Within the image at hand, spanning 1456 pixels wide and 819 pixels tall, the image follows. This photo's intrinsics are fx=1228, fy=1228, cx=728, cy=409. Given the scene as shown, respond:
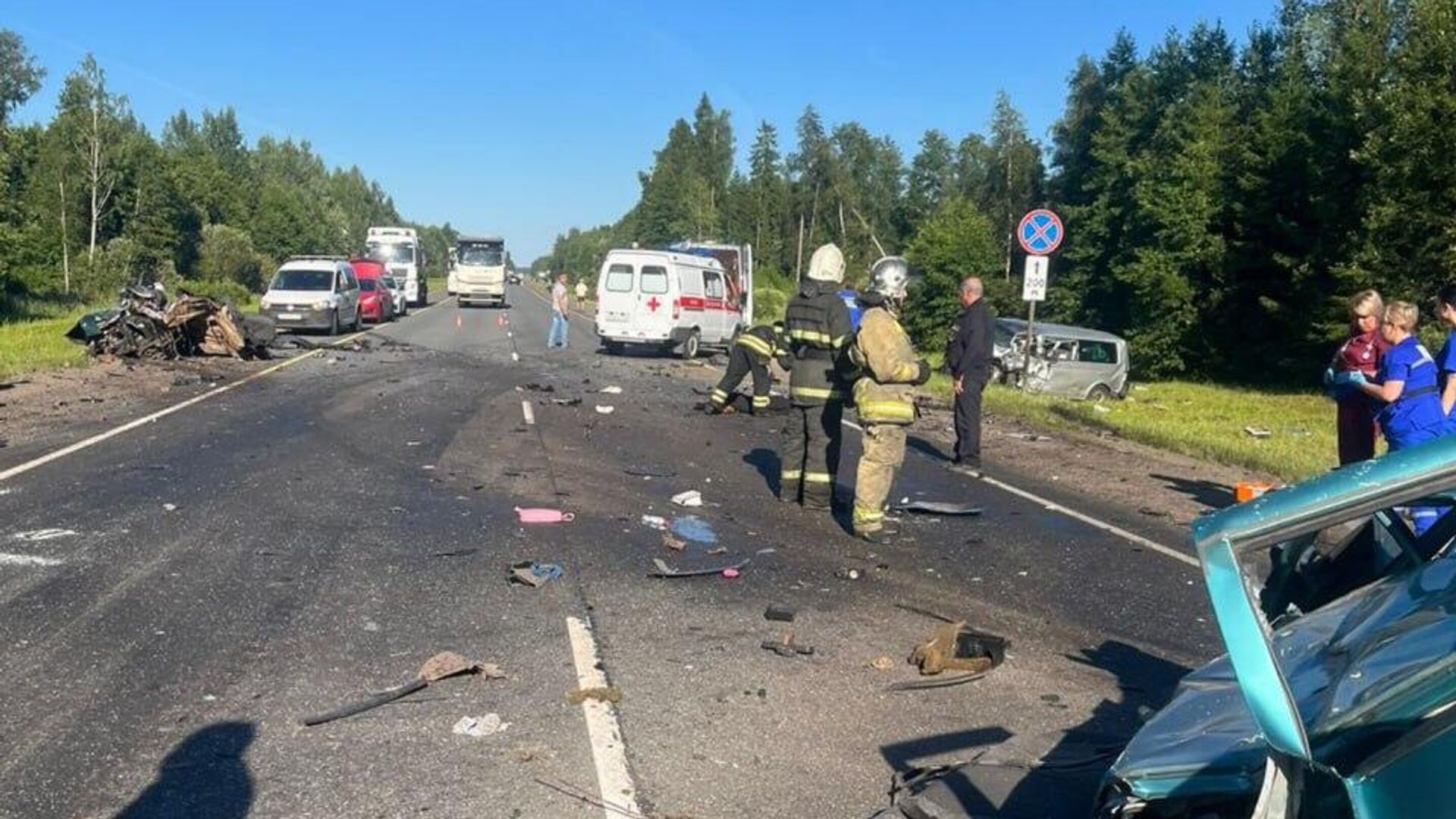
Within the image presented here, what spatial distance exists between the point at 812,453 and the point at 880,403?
1292 millimetres

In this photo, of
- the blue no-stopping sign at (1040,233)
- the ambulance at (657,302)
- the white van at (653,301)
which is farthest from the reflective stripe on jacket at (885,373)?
the white van at (653,301)

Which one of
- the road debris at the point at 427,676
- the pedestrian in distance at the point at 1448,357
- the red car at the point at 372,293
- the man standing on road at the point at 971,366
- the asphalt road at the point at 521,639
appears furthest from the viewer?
the red car at the point at 372,293

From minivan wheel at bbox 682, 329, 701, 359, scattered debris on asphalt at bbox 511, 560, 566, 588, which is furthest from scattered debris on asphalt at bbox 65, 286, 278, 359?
scattered debris on asphalt at bbox 511, 560, 566, 588

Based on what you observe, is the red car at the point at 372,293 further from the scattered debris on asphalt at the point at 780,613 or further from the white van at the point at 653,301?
the scattered debris on asphalt at the point at 780,613

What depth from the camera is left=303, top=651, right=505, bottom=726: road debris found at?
4867 millimetres

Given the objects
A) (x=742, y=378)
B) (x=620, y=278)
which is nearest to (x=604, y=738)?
(x=742, y=378)

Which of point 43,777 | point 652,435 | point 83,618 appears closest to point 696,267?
point 652,435

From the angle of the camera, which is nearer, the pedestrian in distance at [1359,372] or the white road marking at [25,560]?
the white road marking at [25,560]

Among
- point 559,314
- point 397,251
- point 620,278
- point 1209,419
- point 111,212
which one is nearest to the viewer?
point 1209,419

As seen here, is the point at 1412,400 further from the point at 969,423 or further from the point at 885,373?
the point at 969,423

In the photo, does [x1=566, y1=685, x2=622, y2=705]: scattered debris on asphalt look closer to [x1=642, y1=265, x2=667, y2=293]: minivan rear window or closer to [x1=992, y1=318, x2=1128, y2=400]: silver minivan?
[x1=992, y1=318, x2=1128, y2=400]: silver minivan

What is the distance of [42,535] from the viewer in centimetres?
789

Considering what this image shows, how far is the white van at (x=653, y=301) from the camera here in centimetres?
2602

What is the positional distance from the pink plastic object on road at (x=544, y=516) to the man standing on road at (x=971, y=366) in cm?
463
